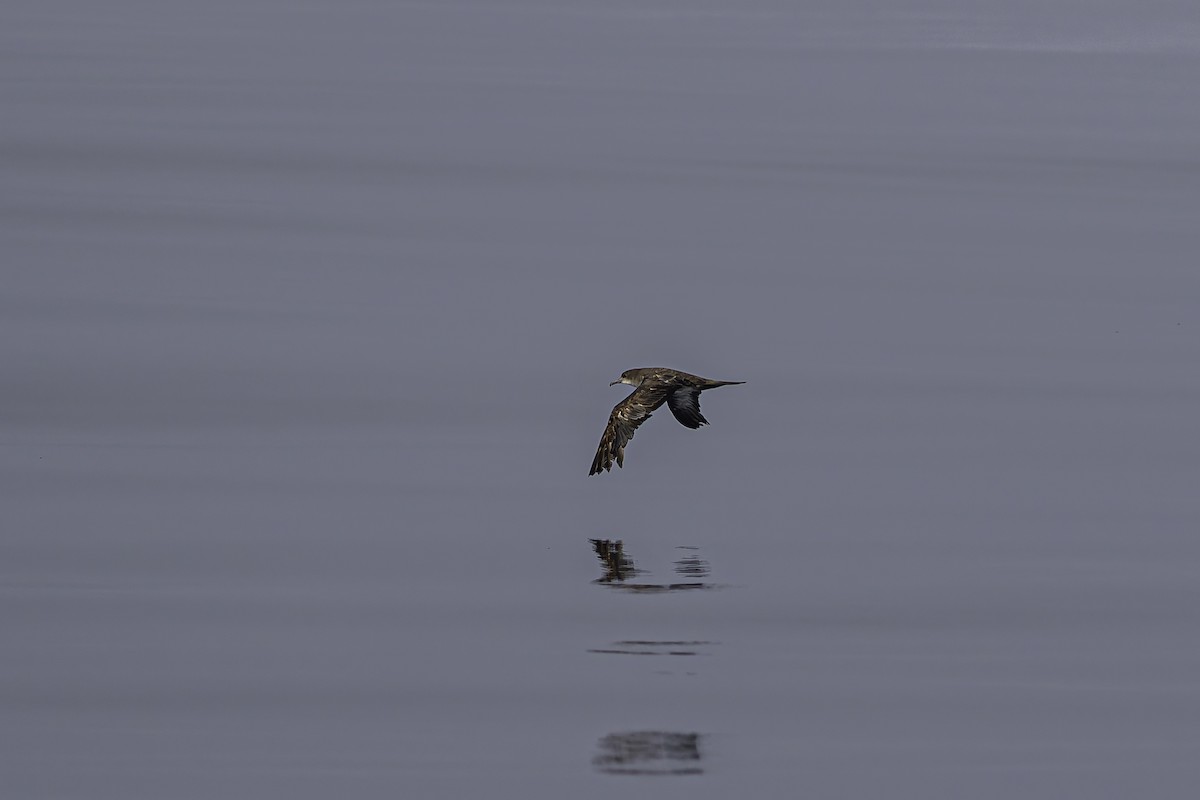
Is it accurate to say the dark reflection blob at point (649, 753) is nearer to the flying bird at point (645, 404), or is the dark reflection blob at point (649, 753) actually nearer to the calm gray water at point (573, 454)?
the calm gray water at point (573, 454)

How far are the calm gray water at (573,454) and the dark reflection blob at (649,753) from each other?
2 cm

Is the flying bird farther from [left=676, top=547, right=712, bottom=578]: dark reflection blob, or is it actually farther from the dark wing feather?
[left=676, top=547, right=712, bottom=578]: dark reflection blob

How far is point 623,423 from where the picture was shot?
1355cm

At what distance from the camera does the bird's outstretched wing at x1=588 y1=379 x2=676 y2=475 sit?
13422 millimetres

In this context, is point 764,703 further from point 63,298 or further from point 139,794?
point 63,298

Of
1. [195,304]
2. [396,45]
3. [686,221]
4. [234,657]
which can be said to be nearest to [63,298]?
[195,304]

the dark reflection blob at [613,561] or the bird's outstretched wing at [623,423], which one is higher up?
the bird's outstretched wing at [623,423]

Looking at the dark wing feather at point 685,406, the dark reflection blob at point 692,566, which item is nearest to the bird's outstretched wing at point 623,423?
the dark wing feather at point 685,406

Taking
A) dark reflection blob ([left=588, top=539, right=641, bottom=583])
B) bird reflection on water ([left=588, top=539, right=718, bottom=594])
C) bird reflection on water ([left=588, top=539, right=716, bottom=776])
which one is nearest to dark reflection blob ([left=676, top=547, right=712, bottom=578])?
bird reflection on water ([left=588, top=539, right=718, bottom=594])

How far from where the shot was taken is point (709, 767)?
9398 mm

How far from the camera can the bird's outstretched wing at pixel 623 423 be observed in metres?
13.4

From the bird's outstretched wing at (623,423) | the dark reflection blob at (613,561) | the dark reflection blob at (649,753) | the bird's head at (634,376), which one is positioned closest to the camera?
the dark reflection blob at (649,753)

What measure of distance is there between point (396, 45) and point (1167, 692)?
1000 inches

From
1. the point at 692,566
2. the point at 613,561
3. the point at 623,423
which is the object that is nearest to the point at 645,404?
the point at 623,423
